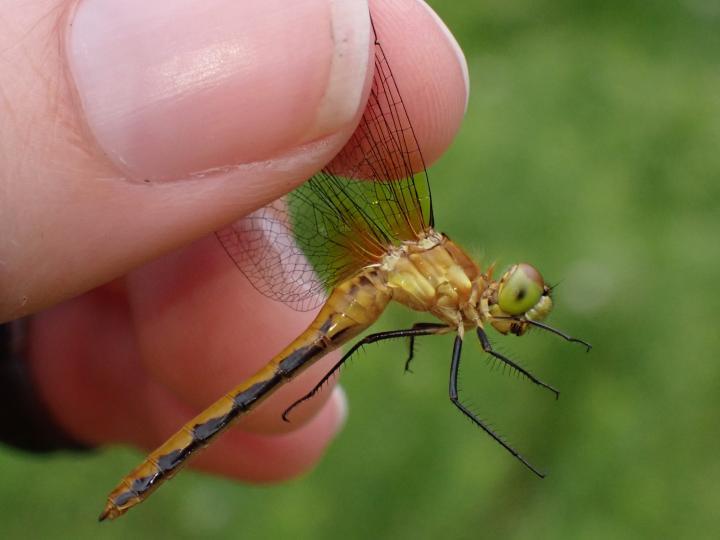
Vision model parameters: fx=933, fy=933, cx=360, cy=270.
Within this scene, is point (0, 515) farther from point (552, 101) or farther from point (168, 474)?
point (552, 101)

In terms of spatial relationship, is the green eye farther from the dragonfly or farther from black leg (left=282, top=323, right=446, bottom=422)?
black leg (left=282, top=323, right=446, bottom=422)

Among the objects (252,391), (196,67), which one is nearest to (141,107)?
(196,67)

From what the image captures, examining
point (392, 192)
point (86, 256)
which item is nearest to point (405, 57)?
point (392, 192)

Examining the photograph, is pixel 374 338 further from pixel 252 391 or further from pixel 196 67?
pixel 196 67

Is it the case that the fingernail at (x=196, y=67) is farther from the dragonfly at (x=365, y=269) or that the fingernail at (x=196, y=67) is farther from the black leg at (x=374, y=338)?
the black leg at (x=374, y=338)

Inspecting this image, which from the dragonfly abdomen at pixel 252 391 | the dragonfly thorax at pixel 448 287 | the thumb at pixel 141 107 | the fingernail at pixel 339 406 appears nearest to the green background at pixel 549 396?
the fingernail at pixel 339 406

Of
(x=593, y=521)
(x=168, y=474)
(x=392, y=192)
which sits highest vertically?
(x=392, y=192)
